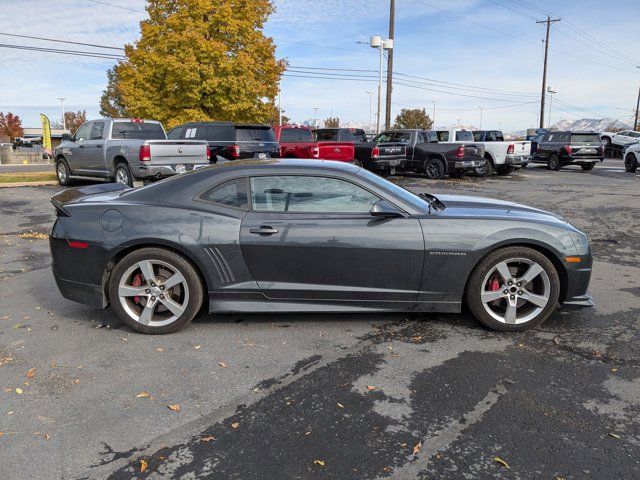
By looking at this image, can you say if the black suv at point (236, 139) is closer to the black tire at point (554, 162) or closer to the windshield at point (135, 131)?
the windshield at point (135, 131)

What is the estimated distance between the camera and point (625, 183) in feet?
57.9

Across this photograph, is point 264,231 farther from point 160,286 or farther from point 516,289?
point 516,289

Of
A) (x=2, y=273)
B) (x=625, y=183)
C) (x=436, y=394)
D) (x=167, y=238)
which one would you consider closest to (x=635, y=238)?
(x=436, y=394)

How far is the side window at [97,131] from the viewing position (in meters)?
13.8

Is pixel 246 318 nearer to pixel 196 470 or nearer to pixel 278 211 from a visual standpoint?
pixel 278 211

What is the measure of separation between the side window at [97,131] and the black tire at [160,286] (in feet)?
35.3

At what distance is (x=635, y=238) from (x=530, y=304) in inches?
210

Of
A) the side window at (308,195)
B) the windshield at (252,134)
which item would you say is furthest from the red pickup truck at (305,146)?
the side window at (308,195)

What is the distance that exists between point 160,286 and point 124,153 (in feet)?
31.5

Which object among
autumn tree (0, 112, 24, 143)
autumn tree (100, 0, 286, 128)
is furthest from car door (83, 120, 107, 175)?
autumn tree (0, 112, 24, 143)

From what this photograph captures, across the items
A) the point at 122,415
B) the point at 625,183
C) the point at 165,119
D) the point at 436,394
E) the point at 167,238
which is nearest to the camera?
the point at 122,415

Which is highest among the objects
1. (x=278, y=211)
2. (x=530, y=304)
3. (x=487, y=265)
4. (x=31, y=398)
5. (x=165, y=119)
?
(x=165, y=119)

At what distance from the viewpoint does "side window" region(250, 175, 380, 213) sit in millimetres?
4273

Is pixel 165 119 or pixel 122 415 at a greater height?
pixel 165 119
